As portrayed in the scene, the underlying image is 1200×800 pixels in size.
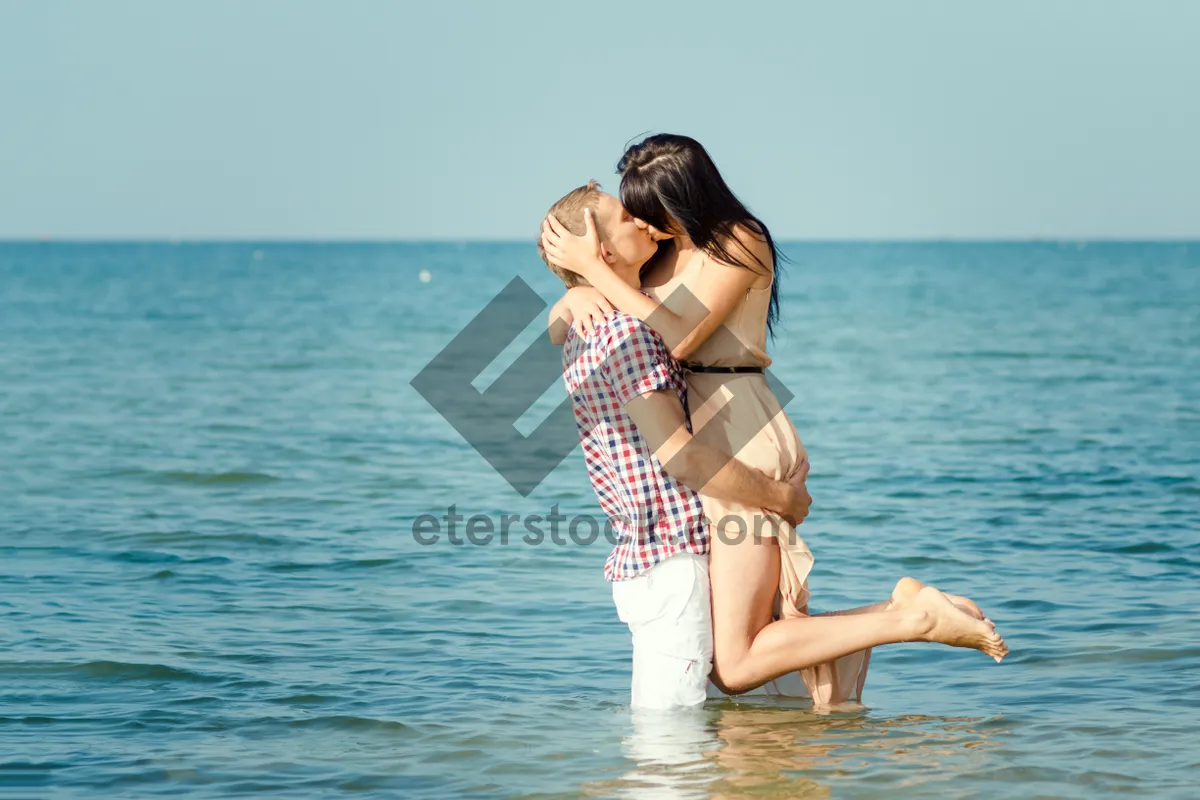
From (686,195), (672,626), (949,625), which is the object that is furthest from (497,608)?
(686,195)

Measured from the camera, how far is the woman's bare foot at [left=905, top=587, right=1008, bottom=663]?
4742mm

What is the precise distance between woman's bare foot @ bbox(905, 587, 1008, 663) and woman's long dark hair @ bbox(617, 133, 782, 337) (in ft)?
4.14

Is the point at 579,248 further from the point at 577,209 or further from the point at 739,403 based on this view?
the point at 739,403

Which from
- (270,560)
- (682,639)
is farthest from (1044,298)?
(682,639)

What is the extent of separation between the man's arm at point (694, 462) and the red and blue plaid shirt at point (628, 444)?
0.20 ft

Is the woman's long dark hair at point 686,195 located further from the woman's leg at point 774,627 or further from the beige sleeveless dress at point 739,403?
the woman's leg at point 774,627

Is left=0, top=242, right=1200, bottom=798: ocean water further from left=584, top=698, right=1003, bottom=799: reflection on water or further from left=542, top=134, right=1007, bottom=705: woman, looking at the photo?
left=542, top=134, right=1007, bottom=705: woman

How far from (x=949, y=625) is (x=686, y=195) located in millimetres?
1716

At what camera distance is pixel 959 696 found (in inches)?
239

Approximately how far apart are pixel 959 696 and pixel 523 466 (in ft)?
25.8

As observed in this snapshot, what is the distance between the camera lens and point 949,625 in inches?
187

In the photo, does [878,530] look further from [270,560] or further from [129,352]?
[129,352]

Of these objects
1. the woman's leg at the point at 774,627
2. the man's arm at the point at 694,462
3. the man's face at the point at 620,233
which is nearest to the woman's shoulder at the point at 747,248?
the man's face at the point at 620,233

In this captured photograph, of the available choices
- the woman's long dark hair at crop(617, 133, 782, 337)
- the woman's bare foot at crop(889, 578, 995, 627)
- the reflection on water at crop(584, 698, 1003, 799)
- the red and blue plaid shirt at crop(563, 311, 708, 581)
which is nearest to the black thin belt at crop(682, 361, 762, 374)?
the red and blue plaid shirt at crop(563, 311, 708, 581)
